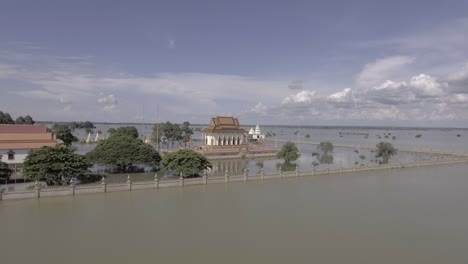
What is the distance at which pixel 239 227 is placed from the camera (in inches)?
651

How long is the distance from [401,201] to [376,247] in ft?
30.5

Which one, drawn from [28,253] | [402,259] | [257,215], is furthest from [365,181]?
[28,253]

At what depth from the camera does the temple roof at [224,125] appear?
5206 centimetres

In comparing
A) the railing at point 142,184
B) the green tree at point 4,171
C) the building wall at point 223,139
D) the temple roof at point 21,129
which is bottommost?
the railing at point 142,184

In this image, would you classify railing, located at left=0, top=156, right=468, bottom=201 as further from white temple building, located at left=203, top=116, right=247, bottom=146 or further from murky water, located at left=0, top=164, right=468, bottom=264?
white temple building, located at left=203, top=116, right=247, bottom=146

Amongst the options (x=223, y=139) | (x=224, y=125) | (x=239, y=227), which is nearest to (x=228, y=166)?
(x=223, y=139)

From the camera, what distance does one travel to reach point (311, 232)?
16.0 metres

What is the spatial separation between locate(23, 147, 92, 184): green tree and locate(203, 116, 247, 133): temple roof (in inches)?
1137

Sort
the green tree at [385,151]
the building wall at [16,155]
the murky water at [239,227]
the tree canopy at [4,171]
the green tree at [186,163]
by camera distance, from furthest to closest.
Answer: the green tree at [385,151] < the building wall at [16,155] < the green tree at [186,163] < the tree canopy at [4,171] < the murky water at [239,227]

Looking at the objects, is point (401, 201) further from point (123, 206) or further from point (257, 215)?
point (123, 206)

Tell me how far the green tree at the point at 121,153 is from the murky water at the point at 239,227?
309 inches

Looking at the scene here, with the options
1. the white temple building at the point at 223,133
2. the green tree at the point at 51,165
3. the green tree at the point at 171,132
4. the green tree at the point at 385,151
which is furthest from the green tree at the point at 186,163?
the green tree at the point at 171,132

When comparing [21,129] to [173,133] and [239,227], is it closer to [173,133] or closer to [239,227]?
[239,227]

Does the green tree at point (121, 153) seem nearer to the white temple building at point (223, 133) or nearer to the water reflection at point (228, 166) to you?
the water reflection at point (228, 166)
